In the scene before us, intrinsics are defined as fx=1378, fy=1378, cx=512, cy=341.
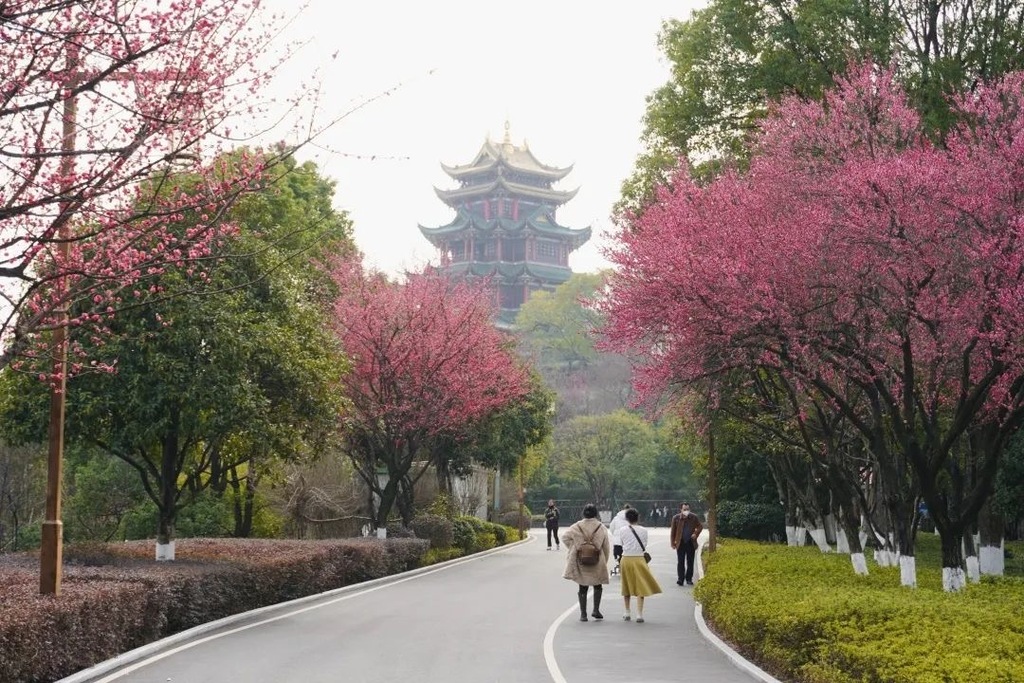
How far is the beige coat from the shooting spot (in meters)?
19.7

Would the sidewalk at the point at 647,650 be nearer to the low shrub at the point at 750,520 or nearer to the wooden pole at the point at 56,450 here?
the wooden pole at the point at 56,450

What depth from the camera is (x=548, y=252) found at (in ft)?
407

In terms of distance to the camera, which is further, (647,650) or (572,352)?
(572,352)

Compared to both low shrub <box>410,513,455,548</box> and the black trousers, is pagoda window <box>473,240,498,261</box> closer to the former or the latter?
low shrub <box>410,513,455,548</box>

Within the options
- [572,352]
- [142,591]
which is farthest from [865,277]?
[572,352]

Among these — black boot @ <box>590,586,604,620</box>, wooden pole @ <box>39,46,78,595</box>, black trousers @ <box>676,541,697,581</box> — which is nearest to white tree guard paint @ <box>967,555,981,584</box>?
black boot @ <box>590,586,604,620</box>

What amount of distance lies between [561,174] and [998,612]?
109766mm

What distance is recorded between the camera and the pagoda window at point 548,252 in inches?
4840

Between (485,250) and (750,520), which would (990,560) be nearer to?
(750,520)

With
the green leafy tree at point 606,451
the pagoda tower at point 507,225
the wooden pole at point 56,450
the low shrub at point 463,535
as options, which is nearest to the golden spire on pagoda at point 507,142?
the pagoda tower at point 507,225

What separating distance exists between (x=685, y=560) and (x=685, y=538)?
270 cm

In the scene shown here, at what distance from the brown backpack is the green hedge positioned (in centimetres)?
180

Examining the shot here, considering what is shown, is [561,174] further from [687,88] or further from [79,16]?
[79,16]

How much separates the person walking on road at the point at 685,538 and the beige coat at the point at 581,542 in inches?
271
